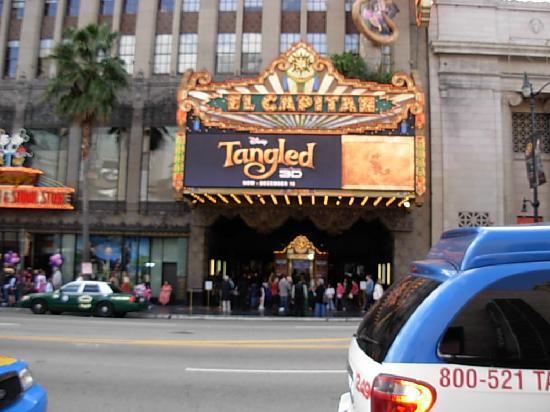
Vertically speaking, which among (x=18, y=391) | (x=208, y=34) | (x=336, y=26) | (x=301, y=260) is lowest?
(x=18, y=391)

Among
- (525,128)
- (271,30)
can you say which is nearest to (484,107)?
(525,128)

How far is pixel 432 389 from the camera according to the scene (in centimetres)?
269

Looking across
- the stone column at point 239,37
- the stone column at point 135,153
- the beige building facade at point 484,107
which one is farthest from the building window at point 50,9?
the beige building facade at point 484,107

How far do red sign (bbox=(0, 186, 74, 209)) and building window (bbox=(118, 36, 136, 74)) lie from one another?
8431 mm

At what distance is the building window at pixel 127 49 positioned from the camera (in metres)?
31.8

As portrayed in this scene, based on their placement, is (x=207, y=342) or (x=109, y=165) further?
(x=109, y=165)

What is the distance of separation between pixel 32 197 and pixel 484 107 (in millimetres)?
25358

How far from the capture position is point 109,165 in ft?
99.8

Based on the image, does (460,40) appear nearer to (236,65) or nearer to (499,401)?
(236,65)

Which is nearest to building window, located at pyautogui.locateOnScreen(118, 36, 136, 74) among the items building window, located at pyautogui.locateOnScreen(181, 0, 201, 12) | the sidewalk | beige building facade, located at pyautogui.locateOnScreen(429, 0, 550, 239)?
building window, located at pyautogui.locateOnScreen(181, 0, 201, 12)

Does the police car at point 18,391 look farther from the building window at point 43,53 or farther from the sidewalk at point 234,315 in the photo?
the building window at point 43,53

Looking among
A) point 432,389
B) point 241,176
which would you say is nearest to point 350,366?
point 432,389

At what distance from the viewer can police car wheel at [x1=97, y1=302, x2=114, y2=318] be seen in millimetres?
20641

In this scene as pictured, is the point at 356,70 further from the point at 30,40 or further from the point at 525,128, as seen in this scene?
the point at 30,40
